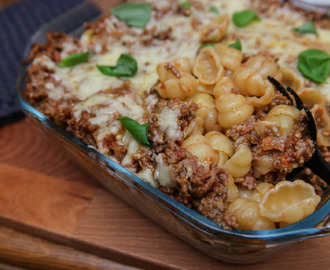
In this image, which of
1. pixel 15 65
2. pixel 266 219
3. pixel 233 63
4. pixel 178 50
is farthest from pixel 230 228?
pixel 15 65

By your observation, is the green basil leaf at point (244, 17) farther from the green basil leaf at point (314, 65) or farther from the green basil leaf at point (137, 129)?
the green basil leaf at point (137, 129)

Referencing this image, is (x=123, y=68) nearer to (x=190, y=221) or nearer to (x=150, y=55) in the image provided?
(x=150, y=55)

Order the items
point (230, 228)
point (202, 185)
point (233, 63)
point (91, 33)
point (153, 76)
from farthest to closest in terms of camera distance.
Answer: point (91, 33), point (153, 76), point (233, 63), point (202, 185), point (230, 228)

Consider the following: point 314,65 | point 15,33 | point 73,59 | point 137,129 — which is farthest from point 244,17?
point 15,33

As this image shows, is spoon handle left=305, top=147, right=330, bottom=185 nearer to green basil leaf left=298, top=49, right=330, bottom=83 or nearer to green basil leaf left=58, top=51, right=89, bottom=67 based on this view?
green basil leaf left=298, top=49, right=330, bottom=83

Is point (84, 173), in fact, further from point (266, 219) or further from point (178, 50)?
point (266, 219)

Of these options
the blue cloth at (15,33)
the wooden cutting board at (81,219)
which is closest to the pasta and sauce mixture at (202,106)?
the wooden cutting board at (81,219)

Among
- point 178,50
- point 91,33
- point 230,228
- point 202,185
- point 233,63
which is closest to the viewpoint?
point 230,228
